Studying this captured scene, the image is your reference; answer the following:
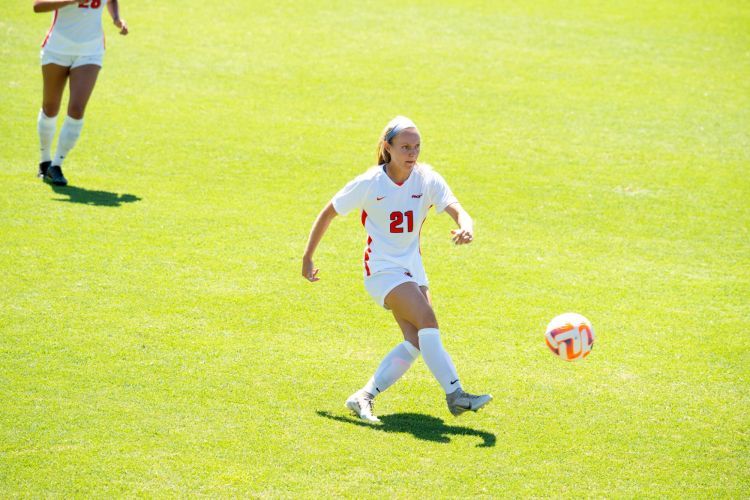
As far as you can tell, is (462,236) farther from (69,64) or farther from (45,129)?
(45,129)

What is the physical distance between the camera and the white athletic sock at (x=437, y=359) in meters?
6.62

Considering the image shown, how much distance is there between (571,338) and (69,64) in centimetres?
763

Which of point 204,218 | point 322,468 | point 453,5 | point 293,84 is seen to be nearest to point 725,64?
point 453,5

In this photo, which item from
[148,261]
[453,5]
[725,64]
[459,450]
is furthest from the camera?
[453,5]

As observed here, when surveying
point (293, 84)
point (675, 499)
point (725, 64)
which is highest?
point (725, 64)

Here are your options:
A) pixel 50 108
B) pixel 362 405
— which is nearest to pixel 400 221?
pixel 362 405

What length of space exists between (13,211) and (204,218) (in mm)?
2198

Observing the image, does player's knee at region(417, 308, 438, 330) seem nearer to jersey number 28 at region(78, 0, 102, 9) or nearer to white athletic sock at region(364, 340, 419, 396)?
white athletic sock at region(364, 340, 419, 396)

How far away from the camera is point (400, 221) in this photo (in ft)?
22.9

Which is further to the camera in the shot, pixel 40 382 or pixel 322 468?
pixel 40 382

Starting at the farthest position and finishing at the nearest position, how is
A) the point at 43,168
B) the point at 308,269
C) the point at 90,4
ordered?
the point at 43,168 → the point at 90,4 → the point at 308,269

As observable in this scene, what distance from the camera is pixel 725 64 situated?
683 inches

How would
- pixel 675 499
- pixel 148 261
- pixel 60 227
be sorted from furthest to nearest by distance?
pixel 60 227, pixel 148 261, pixel 675 499

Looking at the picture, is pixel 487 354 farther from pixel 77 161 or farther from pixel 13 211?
pixel 77 161
